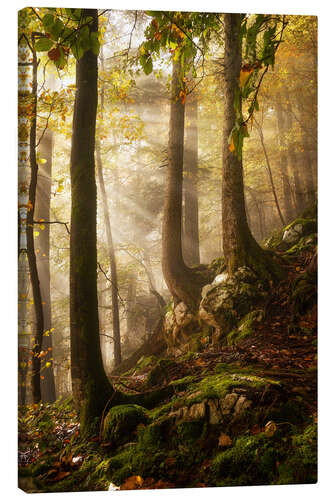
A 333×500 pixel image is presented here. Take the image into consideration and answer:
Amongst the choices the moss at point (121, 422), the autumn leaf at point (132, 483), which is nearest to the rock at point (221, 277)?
the moss at point (121, 422)

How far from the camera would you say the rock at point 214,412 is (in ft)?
9.66

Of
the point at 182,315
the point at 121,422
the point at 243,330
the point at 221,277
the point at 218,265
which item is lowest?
the point at 121,422

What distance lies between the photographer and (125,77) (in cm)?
328

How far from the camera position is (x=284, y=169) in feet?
11.3

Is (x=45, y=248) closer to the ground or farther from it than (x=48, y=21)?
closer to the ground

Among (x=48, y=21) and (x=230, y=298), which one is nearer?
(x=48, y=21)

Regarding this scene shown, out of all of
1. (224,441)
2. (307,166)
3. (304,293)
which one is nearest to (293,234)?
(304,293)

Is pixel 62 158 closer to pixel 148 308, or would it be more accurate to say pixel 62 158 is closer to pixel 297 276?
pixel 148 308

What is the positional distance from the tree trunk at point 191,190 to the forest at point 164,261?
0.01m

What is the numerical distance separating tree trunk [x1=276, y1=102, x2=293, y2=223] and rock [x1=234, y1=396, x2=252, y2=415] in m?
1.55

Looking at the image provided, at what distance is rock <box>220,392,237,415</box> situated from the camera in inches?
117

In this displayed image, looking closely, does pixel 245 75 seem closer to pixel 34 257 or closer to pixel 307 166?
pixel 307 166

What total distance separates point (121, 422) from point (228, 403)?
823 millimetres

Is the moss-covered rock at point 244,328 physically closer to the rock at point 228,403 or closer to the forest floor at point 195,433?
the forest floor at point 195,433
